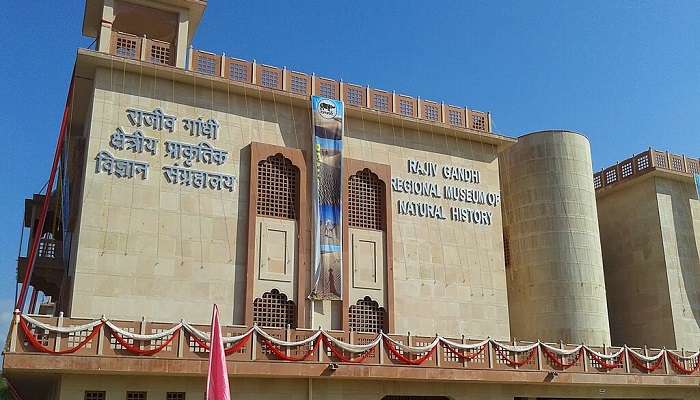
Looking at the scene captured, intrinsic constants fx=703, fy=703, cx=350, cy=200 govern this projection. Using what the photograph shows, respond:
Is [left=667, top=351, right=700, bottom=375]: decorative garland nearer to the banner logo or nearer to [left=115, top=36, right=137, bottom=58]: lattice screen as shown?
the banner logo

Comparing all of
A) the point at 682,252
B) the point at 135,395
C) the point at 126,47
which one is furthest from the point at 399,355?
the point at 682,252

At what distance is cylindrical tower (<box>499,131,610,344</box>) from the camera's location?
30266 mm

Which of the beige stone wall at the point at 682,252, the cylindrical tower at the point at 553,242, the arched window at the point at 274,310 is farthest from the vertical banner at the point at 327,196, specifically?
the beige stone wall at the point at 682,252

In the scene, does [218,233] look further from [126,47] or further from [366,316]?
[126,47]

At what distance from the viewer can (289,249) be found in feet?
81.3

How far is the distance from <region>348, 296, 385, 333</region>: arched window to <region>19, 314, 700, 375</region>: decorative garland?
3.07m

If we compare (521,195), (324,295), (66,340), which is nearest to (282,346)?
(324,295)

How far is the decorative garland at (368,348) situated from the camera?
1838 centimetres

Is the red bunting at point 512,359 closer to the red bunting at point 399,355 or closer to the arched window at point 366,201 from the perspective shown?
the red bunting at point 399,355

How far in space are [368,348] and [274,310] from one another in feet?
13.5

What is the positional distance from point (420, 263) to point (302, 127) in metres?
6.89

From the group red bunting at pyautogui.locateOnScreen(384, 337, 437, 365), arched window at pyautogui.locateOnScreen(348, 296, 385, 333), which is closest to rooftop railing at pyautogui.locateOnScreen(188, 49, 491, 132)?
arched window at pyautogui.locateOnScreen(348, 296, 385, 333)

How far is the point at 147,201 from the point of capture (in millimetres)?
23062

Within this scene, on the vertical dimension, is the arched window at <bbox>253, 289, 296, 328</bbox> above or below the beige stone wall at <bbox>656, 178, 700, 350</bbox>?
below
